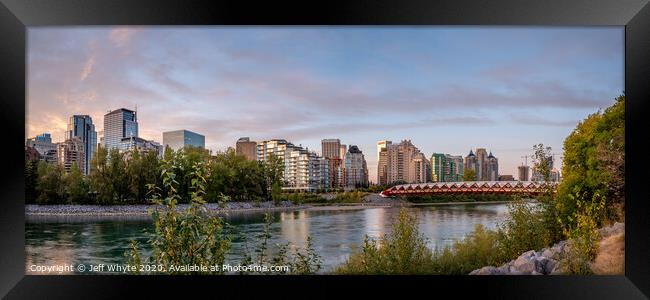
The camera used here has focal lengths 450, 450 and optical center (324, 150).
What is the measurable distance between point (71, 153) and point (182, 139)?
1.02 metres

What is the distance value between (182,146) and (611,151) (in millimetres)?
3723

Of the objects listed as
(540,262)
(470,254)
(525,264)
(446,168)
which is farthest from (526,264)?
(446,168)

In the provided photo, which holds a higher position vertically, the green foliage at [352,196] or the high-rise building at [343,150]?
the high-rise building at [343,150]

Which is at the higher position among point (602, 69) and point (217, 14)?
point (217, 14)

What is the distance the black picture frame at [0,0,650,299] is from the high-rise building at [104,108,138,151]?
0.65 metres

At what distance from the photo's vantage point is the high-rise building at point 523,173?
4098 mm

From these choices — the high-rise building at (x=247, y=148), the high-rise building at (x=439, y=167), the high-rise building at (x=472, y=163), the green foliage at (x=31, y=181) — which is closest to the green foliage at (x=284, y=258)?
the high-rise building at (x=247, y=148)

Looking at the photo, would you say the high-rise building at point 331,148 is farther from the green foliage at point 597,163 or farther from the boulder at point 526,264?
the green foliage at point 597,163

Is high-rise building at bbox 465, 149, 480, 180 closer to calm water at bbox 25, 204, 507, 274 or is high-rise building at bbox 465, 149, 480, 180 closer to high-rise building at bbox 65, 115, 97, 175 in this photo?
calm water at bbox 25, 204, 507, 274

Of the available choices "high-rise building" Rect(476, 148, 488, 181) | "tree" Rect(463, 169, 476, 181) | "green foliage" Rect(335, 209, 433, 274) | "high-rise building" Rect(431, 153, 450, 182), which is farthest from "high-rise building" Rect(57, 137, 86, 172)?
"high-rise building" Rect(476, 148, 488, 181)

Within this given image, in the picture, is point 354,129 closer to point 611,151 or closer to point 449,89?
point 449,89

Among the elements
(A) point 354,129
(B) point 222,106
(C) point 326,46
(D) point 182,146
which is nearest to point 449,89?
(A) point 354,129

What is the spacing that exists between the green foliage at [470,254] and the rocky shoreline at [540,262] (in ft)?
0.30

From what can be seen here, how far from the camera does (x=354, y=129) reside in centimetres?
405
